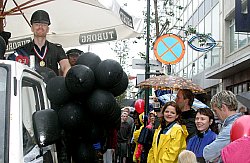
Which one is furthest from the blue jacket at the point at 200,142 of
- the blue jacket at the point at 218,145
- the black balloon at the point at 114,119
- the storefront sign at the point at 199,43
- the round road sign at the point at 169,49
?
the storefront sign at the point at 199,43

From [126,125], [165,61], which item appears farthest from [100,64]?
[126,125]

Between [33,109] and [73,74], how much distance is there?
1.92ft

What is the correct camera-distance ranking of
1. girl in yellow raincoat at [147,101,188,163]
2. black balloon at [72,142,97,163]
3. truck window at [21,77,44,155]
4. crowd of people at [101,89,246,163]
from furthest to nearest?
girl in yellow raincoat at [147,101,188,163] → black balloon at [72,142,97,163] → crowd of people at [101,89,246,163] → truck window at [21,77,44,155]

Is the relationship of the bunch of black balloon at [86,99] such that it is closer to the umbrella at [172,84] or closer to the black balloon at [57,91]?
the black balloon at [57,91]

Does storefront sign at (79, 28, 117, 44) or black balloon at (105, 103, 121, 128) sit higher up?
storefront sign at (79, 28, 117, 44)

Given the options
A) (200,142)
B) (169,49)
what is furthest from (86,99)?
(169,49)

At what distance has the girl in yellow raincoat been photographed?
6.25 meters

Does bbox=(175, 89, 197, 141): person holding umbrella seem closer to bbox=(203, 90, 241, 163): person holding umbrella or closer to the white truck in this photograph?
bbox=(203, 90, 241, 163): person holding umbrella

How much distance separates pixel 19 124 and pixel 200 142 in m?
3.31

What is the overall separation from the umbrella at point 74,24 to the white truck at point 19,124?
4.21 m

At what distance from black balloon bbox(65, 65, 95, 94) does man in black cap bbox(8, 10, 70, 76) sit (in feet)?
3.85

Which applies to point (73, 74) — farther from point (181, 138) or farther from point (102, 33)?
point (102, 33)

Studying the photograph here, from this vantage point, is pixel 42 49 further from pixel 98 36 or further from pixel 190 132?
pixel 98 36

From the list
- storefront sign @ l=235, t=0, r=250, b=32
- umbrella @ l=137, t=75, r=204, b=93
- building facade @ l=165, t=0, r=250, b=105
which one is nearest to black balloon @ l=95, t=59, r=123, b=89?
umbrella @ l=137, t=75, r=204, b=93
